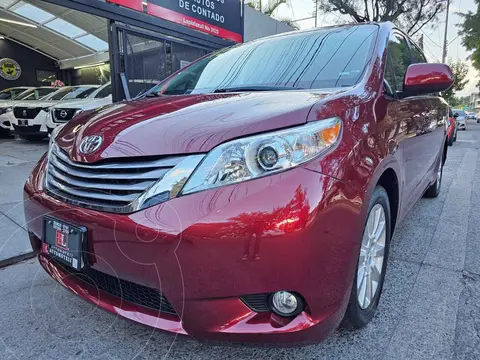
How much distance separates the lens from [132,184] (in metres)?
1.41

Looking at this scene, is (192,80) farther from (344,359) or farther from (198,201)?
(344,359)

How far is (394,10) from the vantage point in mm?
20266

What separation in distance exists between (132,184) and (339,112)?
0.87 meters

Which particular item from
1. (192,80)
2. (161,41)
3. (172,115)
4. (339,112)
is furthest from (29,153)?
(339,112)

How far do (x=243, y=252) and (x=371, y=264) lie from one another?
2.90ft

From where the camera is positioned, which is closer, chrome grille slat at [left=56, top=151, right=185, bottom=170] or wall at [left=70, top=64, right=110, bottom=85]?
chrome grille slat at [left=56, top=151, right=185, bottom=170]

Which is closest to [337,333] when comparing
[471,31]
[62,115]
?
[62,115]

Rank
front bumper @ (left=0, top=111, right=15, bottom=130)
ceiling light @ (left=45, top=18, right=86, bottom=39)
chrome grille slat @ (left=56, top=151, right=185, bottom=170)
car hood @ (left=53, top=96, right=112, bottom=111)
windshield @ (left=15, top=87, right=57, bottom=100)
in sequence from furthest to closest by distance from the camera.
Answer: ceiling light @ (left=45, top=18, right=86, bottom=39) → windshield @ (left=15, top=87, right=57, bottom=100) → front bumper @ (left=0, top=111, right=15, bottom=130) → car hood @ (left=53, top=96, right=112, bottom=111) → chrome grille slat @ (left=56, top=151, right=185, bottom=170)

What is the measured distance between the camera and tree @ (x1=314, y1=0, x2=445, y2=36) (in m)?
20.2

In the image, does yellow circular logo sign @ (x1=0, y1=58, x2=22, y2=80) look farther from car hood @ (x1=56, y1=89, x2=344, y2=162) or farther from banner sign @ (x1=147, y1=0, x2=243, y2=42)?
car hood @ (x1=56, y1=89, x2=344, y2=162)

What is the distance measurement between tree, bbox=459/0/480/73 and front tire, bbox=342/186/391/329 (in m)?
33.9

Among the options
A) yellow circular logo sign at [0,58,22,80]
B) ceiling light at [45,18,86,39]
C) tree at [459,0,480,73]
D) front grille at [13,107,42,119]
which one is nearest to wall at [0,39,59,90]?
yellow circular logo sign at [0,58,22,80]

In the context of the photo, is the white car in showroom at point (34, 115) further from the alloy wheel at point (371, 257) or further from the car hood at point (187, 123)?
the alloy wheel at point (371, 257)

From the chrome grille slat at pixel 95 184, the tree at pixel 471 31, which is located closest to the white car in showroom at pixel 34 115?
the chrome grille slat at pixel 95 184
